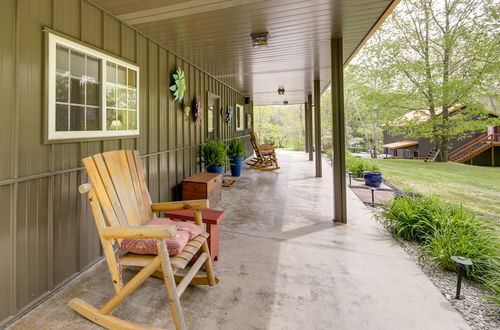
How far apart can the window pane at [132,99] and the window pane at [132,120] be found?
7 centimetres

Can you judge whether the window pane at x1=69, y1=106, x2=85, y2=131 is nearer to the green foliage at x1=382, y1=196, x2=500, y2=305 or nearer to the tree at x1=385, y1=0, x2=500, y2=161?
the green foliage at x1=382, y1=196, x2=500, y2=305

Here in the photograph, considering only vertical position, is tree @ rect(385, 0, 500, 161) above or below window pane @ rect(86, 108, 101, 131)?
above

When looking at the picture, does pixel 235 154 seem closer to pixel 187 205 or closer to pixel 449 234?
pixel 187 205

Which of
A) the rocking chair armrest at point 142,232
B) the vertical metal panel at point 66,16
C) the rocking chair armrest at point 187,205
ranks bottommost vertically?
the rocking chair armrest at point 142,232

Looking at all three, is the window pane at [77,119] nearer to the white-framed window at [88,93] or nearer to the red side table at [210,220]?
the white-framed window at [88,93]

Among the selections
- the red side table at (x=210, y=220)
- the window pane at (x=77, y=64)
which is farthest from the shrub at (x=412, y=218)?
the window pane at (x=77, y=64)

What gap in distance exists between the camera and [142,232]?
1.39 m

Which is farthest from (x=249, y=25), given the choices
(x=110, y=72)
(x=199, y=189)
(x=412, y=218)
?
(x=412, y=218)

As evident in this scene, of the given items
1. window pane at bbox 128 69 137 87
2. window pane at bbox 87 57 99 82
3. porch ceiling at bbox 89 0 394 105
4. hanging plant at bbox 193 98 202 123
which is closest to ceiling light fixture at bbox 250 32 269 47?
porch ceiling at bbox 89 0 394 105

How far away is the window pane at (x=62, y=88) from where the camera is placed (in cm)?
192

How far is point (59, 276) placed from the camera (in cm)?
193

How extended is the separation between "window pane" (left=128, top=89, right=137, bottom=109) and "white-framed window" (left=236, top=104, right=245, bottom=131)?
223 inches

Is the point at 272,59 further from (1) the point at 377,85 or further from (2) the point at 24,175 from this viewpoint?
(1) the point at 377,85

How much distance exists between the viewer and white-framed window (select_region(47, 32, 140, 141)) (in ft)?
6.19
